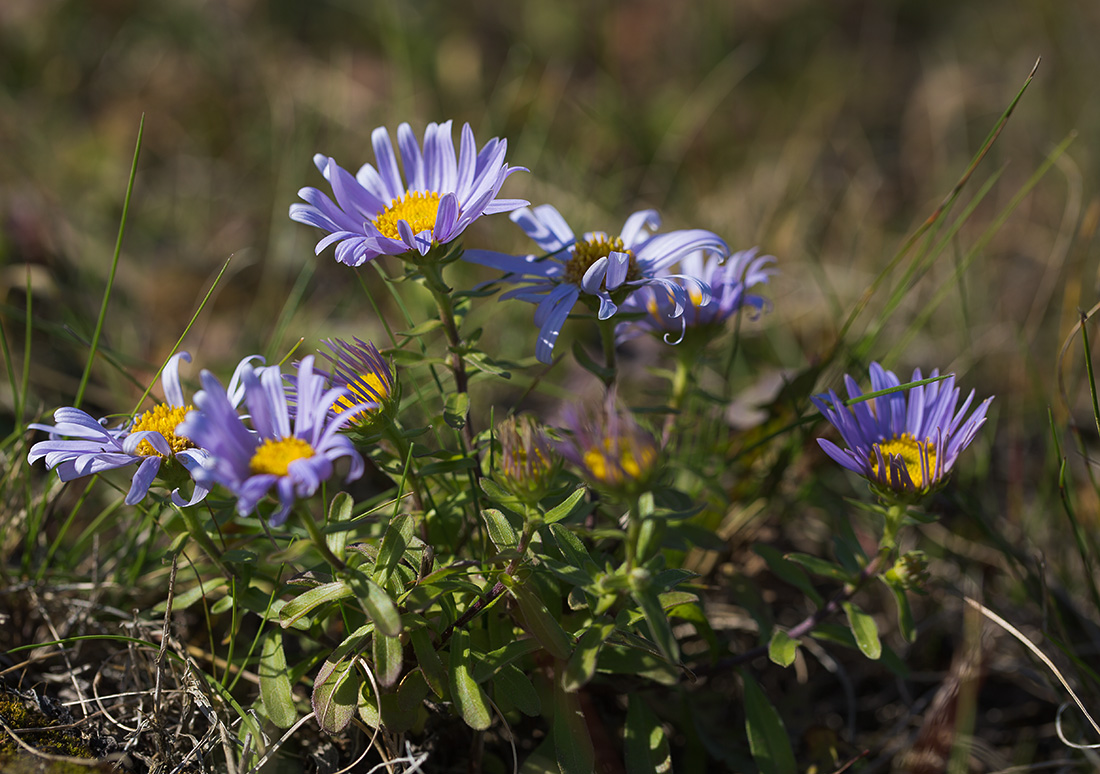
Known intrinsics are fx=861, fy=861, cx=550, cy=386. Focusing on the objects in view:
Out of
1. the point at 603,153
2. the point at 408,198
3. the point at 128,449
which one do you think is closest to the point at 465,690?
the point at 128,449

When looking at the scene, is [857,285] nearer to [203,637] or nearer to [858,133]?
[858,133]

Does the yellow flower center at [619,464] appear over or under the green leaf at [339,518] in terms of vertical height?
over

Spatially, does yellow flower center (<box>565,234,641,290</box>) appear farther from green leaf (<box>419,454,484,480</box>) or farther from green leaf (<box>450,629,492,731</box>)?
green leaf (<box>450,629,492,731</box>)

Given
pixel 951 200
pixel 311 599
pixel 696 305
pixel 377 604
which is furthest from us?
pixel 951 200

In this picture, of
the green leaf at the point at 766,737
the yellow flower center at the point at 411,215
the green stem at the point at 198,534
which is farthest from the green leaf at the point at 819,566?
the green stem at the point at 198,534

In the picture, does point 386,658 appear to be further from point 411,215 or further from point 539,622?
point 411,215

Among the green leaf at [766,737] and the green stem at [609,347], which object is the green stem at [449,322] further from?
the green leaf at [766,737]
